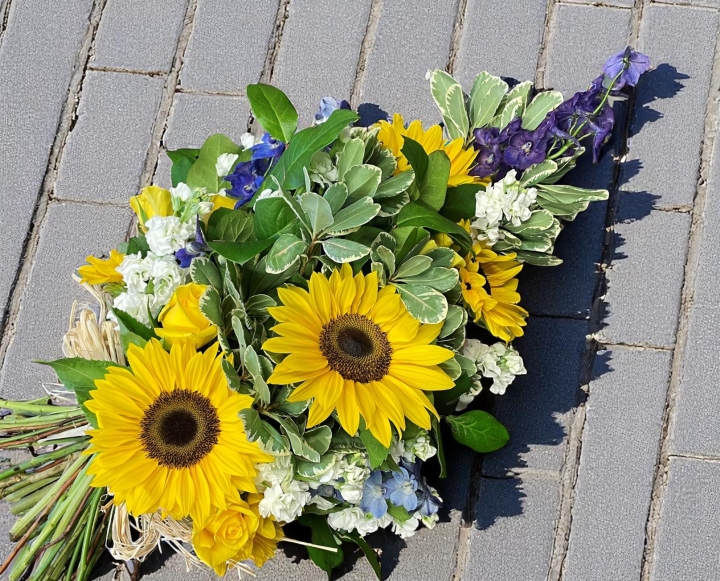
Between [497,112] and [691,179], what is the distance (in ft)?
1.79

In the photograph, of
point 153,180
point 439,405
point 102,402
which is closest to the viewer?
point 102,402

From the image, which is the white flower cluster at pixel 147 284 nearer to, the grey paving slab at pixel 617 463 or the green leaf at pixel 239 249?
the green leaf at pixel 239 249

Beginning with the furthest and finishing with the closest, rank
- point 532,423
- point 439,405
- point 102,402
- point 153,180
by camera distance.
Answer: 1. point 153,180
2. point 532,423
3. point 439,405
4. point 102,402

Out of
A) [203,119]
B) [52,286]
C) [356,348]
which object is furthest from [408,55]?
[52,286]

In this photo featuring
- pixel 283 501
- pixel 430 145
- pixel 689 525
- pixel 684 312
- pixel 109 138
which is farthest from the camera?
pixel 109 138

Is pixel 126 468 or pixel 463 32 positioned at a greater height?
pixel 463 32

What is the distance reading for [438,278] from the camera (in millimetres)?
1597

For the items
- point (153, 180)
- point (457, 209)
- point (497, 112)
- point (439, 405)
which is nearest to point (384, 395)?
point (439, 405)

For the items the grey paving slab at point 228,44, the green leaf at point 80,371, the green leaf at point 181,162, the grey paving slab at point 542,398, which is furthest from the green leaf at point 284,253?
the grey paving slab at point 228,44

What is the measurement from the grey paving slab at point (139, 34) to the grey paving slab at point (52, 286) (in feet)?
1.47

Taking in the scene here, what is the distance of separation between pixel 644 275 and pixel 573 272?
0.58 feet

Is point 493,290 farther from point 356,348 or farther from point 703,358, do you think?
point 703,358

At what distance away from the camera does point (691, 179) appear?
2119 millimetres

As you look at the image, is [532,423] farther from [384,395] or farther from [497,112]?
[497,112]
